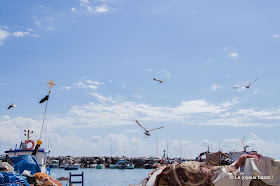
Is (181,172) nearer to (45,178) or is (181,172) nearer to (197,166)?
(197,166)

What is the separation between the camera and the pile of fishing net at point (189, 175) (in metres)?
9.21

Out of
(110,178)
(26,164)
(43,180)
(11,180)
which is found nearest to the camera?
(11,180)

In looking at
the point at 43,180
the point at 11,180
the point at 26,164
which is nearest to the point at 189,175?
the point at 11,180

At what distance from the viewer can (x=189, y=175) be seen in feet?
30.2

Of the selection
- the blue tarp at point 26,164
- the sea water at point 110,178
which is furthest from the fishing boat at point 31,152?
the sea water at point 110,178

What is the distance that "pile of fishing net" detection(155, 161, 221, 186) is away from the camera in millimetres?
9211

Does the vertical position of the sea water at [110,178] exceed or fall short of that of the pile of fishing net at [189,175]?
it falls short

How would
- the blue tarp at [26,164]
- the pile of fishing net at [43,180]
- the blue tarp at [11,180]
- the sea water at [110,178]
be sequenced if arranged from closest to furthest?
the blue tarp at [11,180] < the pile of fishing net at [43,180] < the blue tarp at [26,164] < the sea water at [110,178]

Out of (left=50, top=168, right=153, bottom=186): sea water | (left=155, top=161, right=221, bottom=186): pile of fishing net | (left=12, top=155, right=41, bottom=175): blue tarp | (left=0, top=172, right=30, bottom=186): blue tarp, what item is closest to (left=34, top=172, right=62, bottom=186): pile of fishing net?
(left=0, top=172, right=30, bottom=186): blue tarp

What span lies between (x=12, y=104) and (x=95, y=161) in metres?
161

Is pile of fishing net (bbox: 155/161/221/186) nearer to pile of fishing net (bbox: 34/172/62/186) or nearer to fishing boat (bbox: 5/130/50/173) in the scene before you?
pile of fishing net (bbox: 34/172/62/186)

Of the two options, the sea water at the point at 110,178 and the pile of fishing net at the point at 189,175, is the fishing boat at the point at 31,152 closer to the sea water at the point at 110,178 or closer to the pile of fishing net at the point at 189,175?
the pile of fishing net at the point at 189,175

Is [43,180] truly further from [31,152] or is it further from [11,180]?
[31,152]

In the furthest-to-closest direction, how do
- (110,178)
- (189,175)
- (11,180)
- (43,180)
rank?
(110,178) < (43,180) < (11,180) < (189,175)
